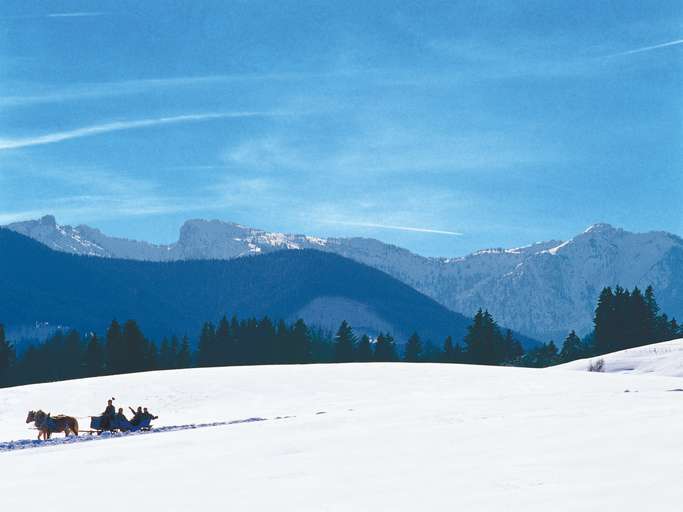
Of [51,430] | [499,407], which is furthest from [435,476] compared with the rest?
[51,430]

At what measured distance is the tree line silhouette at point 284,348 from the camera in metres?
105

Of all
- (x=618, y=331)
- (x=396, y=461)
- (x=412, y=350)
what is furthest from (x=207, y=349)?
(x=396, y=461)

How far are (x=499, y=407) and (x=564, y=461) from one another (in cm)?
1090

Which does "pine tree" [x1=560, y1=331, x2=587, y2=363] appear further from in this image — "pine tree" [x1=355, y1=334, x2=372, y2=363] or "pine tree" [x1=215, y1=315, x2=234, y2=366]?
"pine tree" [x1=215, y1=315, x2=234, y2=366]

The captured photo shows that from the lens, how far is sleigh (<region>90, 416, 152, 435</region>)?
29.9 meters

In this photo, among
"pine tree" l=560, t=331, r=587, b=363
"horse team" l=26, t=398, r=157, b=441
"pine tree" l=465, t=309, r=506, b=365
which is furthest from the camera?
"pine tree" l=465, t=309, r=506, b=365

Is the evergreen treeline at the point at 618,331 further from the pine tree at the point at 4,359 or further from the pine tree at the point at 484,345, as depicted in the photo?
the pine tree at the point at 4,359

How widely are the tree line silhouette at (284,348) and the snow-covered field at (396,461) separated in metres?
76.0

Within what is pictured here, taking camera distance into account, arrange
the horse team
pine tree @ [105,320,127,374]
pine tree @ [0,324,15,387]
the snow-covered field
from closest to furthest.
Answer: the snow-covered field
the horse team
pine tree @ [105,320,127,374]
pine tree @ [0,324,15,387]

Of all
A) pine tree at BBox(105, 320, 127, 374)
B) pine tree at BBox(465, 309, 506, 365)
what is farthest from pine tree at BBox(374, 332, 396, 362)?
pine tree at BBox(105, 320, 127, 374)

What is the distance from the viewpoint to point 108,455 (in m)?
20.4

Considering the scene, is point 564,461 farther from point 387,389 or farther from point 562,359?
point 562,359

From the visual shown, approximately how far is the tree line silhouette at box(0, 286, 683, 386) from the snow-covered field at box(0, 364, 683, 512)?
249 ft

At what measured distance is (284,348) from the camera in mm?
122938
